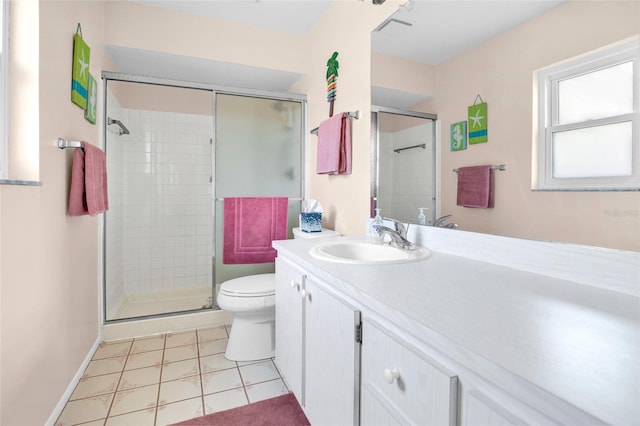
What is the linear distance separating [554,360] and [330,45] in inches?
89.8

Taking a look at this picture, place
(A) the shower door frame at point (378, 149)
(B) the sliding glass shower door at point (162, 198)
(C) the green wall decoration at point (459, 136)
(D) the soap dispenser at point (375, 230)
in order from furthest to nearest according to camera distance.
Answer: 1. (B) the sliding glass shower door at point (162, 198)
2. (D) the soap dispenser at point (375, 230)
3. (A) the shower door frame at point (378, 149)
4. (C) the green wall decoration at point (459, 136)

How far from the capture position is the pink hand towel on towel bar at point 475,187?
1087mm

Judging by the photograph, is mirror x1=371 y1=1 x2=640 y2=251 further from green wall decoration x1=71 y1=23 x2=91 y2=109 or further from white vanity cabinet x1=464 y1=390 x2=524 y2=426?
green wall decoration x1=71 y1=23 x2=91 y2=109

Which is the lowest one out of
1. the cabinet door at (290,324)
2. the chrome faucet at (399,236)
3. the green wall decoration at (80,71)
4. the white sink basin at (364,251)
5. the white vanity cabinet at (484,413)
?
the cabinet door at (290,324)

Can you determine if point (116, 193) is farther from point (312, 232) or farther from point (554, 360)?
point (554, 360)

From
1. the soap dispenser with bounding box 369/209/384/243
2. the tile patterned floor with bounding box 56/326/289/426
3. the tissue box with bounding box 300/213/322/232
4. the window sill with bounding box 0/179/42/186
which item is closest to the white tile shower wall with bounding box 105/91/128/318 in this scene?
the tile patterned floor with bounding box 56/326/289/426

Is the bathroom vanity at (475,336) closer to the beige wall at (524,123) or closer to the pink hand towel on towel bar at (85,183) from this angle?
the beige wall at (524,123)

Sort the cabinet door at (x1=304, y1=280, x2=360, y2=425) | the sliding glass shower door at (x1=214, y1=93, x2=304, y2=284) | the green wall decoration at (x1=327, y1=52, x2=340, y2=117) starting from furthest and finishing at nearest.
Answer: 1. the sliding glass shower door at (x1=214, y1=93, x2=304, y2=284)
2. the green wall decoration at (x1=327, y1=52, x2=340, y2=117)
3. the cabinet door at (x1=304, y1=280, x2=360, y2=425)

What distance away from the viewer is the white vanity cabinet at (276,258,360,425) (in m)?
0.91

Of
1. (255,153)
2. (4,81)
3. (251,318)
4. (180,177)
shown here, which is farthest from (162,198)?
(4,81)

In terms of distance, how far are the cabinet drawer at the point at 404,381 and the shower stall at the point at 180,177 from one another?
197 cm

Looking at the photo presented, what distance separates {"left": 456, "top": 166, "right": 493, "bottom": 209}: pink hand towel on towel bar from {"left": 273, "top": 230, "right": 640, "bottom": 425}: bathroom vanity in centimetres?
13

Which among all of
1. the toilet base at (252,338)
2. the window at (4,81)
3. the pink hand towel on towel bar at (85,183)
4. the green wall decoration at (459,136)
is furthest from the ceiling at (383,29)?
the toilet base at (252,338)

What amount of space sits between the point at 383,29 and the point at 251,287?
167 cm
